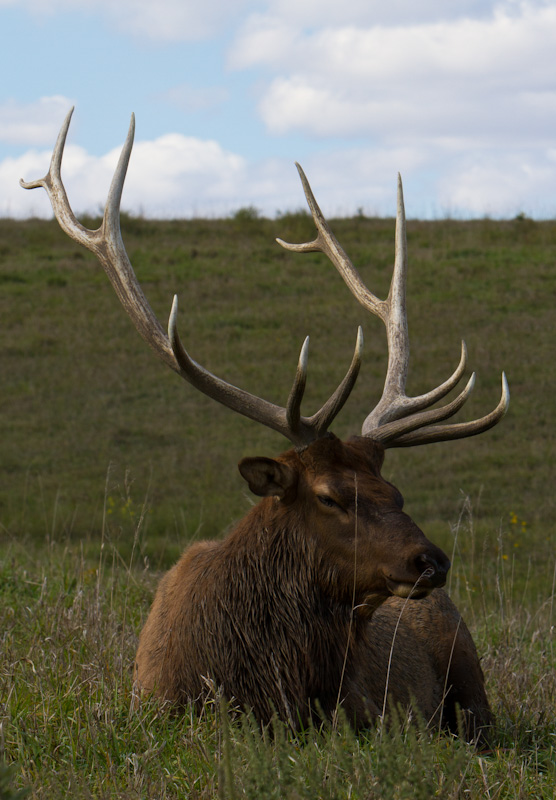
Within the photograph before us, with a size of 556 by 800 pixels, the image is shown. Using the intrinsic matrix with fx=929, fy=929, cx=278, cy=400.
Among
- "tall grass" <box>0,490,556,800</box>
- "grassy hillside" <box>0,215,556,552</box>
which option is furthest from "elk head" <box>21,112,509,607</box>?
"grassy hillside" <box>0,215,556,552</box>

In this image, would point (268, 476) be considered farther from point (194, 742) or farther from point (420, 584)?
point (194, 742)

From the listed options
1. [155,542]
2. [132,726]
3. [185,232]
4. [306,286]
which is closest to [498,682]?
[132,726]

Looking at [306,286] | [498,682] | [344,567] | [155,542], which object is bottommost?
[155,542]

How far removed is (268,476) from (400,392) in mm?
1016

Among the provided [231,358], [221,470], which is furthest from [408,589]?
[231,358]

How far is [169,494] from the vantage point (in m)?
11.6

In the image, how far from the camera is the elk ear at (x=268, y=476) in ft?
11.1

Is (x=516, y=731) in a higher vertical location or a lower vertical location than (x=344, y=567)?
lower

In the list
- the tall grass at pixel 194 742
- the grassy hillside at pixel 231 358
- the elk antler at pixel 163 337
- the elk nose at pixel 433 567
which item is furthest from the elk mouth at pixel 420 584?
the grassy hillside at pixel 231 358

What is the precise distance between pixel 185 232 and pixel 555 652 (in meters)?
20.0

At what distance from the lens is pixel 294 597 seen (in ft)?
11.6

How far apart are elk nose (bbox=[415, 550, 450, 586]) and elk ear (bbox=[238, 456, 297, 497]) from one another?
613 millimetres

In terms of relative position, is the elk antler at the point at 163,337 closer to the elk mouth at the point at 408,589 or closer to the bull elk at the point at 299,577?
the bull elk at the point at 299,577

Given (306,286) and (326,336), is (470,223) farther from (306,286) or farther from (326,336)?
(326,336)
